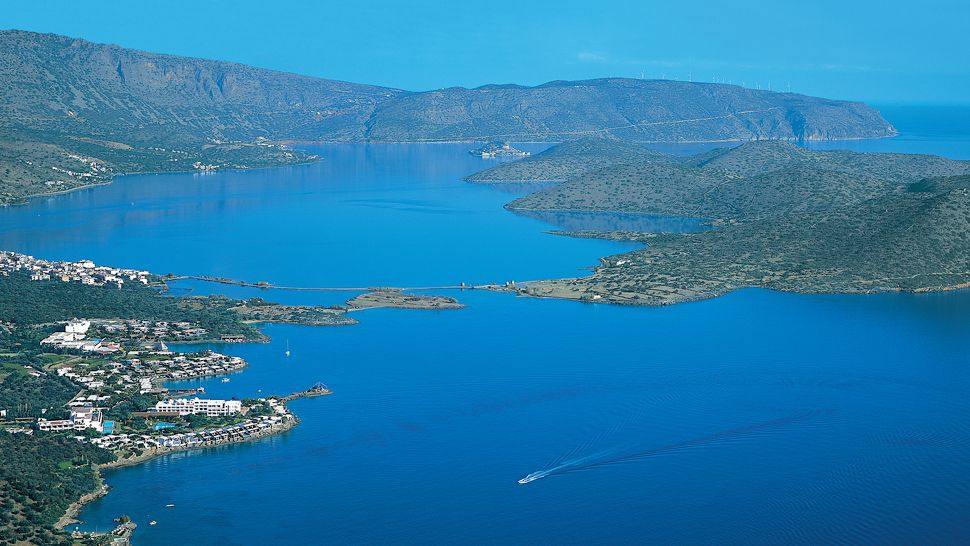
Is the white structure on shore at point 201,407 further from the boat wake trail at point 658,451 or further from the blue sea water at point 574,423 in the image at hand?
the boat wake trail at point 658,451

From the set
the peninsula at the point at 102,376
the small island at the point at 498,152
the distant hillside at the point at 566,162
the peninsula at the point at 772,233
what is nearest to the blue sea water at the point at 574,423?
the peninsula at the point at 102,376

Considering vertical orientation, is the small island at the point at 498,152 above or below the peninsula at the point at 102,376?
above

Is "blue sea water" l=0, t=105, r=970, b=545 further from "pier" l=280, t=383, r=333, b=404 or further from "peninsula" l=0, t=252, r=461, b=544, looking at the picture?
"peninsula" l=0, t=252, r=461, b=544

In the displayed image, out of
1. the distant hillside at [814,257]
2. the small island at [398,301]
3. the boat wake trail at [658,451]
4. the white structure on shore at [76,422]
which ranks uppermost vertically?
the distant hillside at [814,257]

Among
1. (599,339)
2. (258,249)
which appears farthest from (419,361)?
(258,249)

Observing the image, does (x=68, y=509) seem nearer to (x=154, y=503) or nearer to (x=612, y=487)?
(x=154, y=503)

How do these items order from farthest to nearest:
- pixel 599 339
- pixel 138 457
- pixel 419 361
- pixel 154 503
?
pixel 599 339 < pixel 419 361 < pixel 138 457 < pixel 154 503
